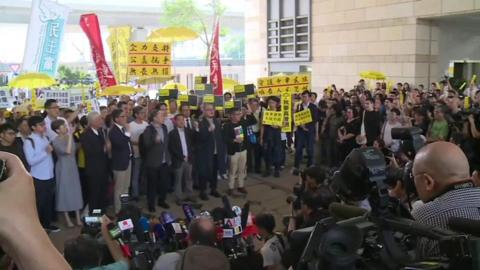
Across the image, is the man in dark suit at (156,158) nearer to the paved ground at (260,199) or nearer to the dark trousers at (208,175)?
the paved ground at (260,199)

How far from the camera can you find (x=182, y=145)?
7766 mm

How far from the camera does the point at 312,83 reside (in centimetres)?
2105

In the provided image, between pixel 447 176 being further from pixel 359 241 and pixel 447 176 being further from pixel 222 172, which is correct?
pixel 222 172

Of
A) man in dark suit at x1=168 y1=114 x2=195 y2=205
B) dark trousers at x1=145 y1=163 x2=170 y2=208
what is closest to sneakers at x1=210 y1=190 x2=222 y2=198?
man in dark suit at x1=168 y1=114 x2=195 y2=205

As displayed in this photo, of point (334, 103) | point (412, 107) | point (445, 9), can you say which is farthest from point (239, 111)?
point (445, 9)

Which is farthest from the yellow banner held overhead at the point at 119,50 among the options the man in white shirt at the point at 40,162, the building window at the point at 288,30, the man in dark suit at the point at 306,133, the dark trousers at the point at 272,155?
the building window at the point at 288,30

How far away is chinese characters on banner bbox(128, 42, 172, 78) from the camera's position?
10531 mm

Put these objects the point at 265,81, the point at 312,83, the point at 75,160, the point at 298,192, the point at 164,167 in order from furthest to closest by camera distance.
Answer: the point at 312,83, the point at 265,81, the point at 164,167, the point at 75,160, the point at 298,192

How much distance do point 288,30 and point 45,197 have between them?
17.3m

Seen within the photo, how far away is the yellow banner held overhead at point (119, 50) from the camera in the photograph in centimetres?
1422

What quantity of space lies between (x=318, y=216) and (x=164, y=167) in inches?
181

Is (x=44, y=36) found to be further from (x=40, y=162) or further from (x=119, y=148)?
(x=40, y=162)

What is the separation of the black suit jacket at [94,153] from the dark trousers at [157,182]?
2.60 ft

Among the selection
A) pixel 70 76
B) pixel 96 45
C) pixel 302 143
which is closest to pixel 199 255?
pixel 302 143
